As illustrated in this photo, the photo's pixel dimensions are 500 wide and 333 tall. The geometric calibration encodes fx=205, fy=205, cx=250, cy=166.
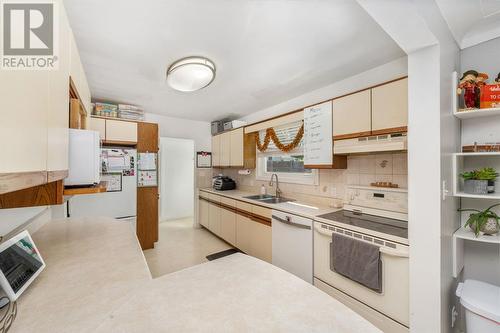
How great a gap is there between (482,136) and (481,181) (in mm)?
420

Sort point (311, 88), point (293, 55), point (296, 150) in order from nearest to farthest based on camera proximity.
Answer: point (293, 55)
point (311, 88)
point (296, 150)

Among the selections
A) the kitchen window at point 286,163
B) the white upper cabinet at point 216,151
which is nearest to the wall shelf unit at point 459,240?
the kitchen window at point 286,163

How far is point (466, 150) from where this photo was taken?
1.68m

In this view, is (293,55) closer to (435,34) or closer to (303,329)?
(435,34)

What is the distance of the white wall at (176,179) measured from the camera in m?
4.84

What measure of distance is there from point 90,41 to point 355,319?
2.47 metres

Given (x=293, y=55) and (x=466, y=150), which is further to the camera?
(x=293, y=55)

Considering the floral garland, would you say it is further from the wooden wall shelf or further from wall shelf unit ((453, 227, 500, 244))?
the wooden wall shelf

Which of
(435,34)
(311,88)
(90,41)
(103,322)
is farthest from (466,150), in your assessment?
(90,41)

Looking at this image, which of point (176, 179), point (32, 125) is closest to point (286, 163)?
point (32, 125)

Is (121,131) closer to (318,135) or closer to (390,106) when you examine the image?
(318,135)

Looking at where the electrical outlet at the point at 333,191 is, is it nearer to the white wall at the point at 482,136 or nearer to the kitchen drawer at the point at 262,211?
the kitchen drawer at the point at 262,211

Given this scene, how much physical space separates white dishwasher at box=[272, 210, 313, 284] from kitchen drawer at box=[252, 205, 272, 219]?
9 cm

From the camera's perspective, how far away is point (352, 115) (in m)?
1.99
